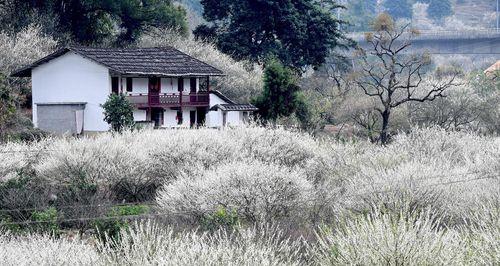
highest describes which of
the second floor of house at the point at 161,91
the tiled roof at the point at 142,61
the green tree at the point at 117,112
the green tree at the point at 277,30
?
the green tree at the point at 277,30

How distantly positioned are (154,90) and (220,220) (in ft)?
83.0

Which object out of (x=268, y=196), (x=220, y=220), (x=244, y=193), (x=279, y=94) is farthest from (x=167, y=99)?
(x=220, y=220)

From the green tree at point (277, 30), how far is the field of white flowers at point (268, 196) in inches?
792

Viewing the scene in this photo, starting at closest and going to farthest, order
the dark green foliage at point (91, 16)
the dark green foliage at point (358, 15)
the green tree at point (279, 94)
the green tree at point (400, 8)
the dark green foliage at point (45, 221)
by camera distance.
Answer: the dark green foliage at point (45, 221)
the green tree at point (279, 94)
the dark green foliage at point (91, 16)
the dark green foliage at point (358, 15)
the green tree at point (400, 8)

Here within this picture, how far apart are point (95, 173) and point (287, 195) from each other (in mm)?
8519

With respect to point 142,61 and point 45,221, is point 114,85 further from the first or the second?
point 45,221

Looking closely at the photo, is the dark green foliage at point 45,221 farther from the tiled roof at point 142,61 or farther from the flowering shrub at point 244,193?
the tiled roof at point 142,61

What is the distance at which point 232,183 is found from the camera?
92.8ft

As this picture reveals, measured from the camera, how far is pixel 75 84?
158 ft

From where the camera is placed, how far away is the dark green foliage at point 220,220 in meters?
24.3

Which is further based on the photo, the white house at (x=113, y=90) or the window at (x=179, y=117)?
the window at (x=179, y=117)

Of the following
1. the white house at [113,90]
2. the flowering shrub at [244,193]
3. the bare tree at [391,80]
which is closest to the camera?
the flowering shrub at [244,193]

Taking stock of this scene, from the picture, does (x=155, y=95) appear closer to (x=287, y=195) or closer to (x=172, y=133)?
(x=172, y=133)

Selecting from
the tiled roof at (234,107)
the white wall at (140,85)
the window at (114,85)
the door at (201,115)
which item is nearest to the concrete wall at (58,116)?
the window at (114,85)
